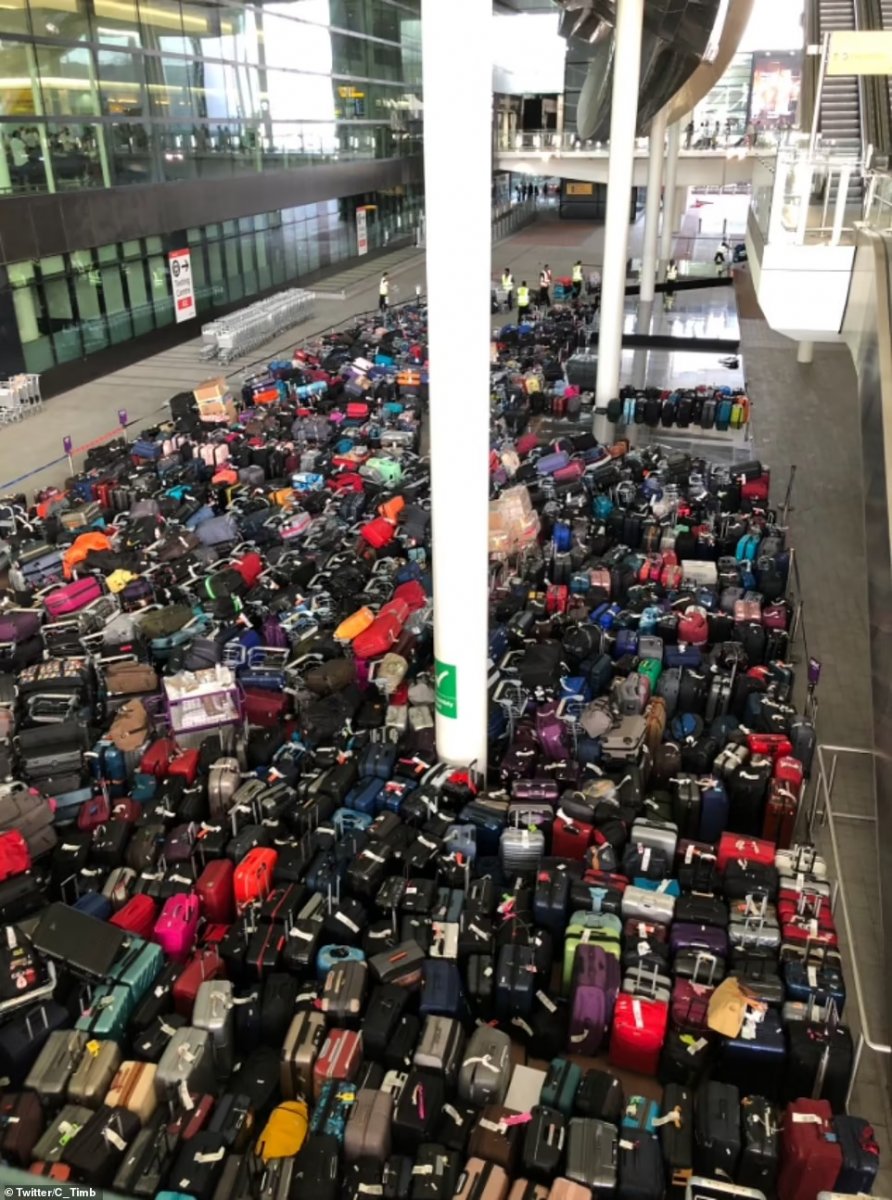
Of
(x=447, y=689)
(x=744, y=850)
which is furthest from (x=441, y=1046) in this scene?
(x=447, y=689)

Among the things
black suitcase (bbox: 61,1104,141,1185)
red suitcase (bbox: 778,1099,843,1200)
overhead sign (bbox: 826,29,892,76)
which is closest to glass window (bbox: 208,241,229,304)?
overhead sign (bbox: 826,29,892,76)

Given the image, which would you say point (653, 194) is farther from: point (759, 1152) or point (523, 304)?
point (759, 1152)

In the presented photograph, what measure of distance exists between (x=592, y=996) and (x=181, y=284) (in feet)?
74.9

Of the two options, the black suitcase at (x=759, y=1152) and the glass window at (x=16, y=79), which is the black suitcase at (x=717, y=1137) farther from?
the glass window at (x=16, y=79)

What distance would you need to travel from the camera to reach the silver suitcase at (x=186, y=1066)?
201 inches

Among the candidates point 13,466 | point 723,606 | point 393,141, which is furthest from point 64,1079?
point 393,141

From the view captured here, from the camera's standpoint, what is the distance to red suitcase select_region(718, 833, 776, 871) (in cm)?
650

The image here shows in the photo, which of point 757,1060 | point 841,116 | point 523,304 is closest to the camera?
point 757,1060

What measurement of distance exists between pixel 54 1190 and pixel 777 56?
55.2m

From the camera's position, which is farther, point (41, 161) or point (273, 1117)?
point (41, 161)

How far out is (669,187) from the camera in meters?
31.2

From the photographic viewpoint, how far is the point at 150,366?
2447 cm

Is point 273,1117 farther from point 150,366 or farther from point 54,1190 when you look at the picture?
point 150,366

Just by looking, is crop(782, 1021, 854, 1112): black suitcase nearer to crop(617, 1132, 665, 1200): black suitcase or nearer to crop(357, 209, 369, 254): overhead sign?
crop(617, 1132, 665, 1200): black suitcase
